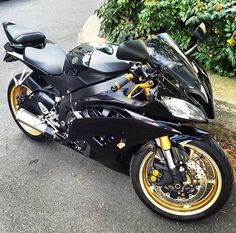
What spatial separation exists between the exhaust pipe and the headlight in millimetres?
1406

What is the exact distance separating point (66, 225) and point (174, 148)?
1031 mm

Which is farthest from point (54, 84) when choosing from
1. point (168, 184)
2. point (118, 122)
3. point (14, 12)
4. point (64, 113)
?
point (14, 12)

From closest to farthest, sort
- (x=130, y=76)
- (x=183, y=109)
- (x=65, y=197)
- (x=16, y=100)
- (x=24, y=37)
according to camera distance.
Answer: (x=183, y=109) < (x=130, y=76) < (x=65, y=197) < (x=24, y=37) < (x=16, y=100)

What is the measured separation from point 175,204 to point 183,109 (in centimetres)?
89

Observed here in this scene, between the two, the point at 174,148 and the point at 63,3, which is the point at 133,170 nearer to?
the point at 174,148

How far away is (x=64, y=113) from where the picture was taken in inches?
118

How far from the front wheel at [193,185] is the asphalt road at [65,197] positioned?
0.11 meters

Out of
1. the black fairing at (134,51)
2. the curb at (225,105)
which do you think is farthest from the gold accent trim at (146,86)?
the curb at (225,105)

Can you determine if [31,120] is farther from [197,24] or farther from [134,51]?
[197,24]

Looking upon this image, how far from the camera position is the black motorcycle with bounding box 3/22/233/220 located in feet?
7.59

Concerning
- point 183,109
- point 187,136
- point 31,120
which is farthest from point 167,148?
point 31,120

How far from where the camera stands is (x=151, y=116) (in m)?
2.43

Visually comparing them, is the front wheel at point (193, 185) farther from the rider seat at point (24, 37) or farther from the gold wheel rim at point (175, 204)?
the rider seat at point (24, 37)

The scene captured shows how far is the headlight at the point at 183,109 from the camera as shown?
226 cm
